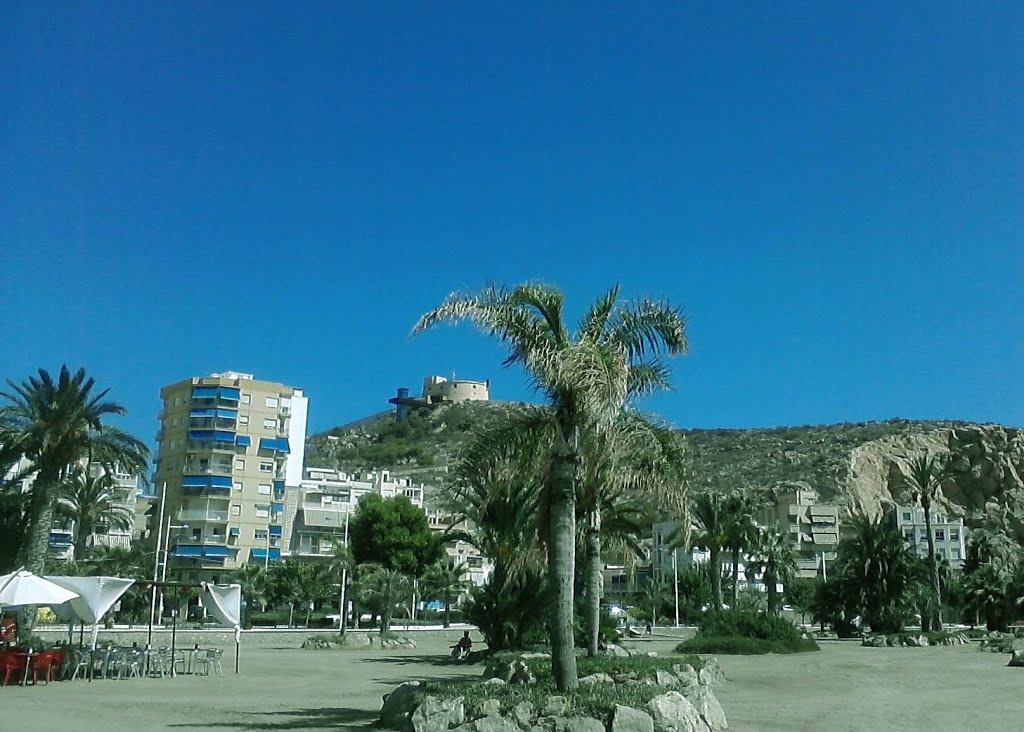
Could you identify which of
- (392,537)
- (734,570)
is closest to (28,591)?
(734,570)

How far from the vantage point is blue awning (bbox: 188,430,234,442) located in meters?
94.5

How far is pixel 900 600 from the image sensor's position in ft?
Result: 196

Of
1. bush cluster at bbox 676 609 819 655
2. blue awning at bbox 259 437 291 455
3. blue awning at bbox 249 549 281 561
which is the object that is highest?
blue awning at bbox 259 437 291 455

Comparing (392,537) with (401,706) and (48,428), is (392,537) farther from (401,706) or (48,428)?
(401,706)

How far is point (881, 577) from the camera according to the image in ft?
195

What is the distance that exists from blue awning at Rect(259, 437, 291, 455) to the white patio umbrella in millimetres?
74262

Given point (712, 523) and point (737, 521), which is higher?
point (737, 521)

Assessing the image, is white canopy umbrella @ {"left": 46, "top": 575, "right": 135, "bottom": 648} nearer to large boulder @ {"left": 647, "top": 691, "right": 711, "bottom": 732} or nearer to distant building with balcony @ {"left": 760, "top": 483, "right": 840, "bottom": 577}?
large boulder @ {"left": 647, "top": 691, "right": 711, "bottom": 732}

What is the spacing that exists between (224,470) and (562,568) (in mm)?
84353

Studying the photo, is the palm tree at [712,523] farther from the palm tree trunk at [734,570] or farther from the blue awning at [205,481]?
the blue awning at [205,481]

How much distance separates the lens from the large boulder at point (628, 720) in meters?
13.5

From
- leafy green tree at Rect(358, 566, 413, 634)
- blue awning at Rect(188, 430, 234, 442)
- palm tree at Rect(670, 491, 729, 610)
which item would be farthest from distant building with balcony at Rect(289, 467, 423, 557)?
palm tree at Rect(670, 491, 729, 610)

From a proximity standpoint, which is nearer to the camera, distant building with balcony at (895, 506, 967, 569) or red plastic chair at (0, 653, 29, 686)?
red plastic chair at (0, 653, 29, 686)

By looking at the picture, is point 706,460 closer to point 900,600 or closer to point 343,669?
point 900,600
